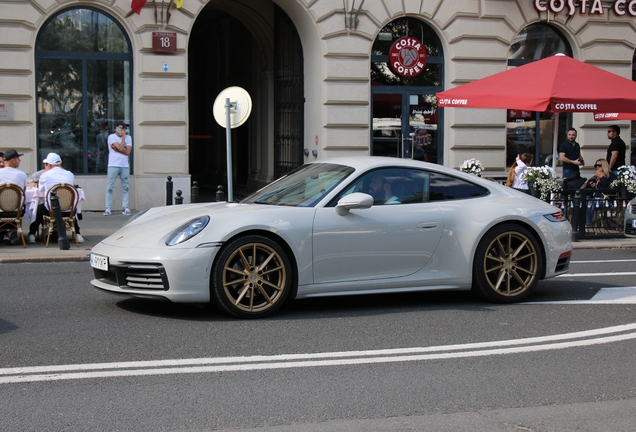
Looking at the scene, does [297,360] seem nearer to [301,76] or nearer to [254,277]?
[254,277]

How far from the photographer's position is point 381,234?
26.3 ft

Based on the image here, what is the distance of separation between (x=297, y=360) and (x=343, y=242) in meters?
1.74

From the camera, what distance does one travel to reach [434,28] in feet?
65.9

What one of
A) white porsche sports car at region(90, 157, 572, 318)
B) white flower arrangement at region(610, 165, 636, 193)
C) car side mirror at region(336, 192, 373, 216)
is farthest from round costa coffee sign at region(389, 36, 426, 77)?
car side mirror at region(336, 192, 373, 216)

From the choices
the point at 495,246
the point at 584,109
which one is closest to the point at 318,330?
the point at 495,246

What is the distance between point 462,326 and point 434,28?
13.6 m

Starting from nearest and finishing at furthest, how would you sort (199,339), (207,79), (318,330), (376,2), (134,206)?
(199,339), (318,330), (134,206), (376,2), (207,79)

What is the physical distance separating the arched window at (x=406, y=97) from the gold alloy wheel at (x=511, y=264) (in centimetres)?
1148

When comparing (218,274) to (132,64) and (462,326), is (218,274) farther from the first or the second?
(132,64)

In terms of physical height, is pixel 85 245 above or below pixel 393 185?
below

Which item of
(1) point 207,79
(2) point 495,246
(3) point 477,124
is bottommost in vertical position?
(2) point 495,246

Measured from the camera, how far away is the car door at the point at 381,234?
7.83 meters

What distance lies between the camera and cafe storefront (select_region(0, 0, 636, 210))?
17.7 m

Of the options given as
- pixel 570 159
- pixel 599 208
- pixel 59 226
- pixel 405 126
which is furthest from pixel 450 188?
pixel 405 126
